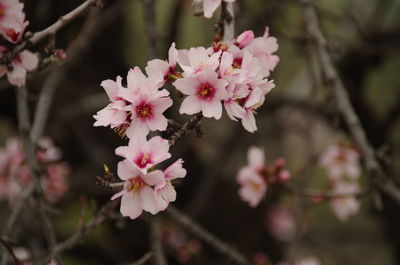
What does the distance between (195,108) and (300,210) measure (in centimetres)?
140

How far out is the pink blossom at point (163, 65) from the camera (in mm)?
1027

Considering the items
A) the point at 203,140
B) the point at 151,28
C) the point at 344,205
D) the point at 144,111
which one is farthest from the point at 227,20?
the point at 203,140

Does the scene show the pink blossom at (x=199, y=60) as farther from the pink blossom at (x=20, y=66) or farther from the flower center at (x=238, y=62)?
the pink blossom at (x=20, y=66)

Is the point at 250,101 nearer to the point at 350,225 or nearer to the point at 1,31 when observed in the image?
the point at 1,31

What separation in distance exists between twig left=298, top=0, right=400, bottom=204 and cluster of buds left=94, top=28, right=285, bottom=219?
0.68 meters

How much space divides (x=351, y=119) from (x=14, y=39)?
105 cm

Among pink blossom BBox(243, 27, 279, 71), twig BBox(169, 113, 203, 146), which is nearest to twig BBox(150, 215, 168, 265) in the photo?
twig BBox(169, 113, 203, 146)

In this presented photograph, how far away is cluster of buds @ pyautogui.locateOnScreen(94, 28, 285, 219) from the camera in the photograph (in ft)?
3.18

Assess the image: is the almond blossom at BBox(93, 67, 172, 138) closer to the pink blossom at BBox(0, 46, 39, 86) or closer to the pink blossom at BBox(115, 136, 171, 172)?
the pink blossom at BBox(115, 136, 171, 172)

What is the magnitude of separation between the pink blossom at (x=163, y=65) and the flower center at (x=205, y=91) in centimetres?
9

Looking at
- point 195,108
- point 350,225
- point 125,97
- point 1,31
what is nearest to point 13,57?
point 1,31

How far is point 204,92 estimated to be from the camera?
986 millimetres

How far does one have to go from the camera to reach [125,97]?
98cm

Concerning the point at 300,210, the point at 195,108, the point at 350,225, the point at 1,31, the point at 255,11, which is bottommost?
the point at 350,225
